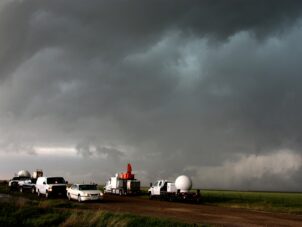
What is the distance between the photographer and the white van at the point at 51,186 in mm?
43031

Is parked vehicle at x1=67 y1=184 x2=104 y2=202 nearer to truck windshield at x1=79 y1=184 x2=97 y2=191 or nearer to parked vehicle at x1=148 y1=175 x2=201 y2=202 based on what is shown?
truck windshield at x1=79 y1=184 x2=97 y2=191

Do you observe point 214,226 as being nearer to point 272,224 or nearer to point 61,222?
point 272,224

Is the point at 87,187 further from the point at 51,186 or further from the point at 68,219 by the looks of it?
the point at 68,219

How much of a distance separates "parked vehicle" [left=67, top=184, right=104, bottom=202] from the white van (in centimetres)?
315

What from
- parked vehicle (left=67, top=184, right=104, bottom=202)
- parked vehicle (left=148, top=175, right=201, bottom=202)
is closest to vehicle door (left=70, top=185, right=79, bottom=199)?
parked vehicle (left=67, top=184, right=104, bottom=202)

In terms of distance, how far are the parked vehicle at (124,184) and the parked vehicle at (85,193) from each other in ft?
50.5

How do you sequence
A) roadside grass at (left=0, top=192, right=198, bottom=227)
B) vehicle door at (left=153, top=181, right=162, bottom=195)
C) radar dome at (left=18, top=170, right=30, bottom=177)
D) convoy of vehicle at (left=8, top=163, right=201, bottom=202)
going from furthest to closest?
radar dome at (left=18, top=170, right=30, bottom=177) → vehicle door at (left=153, top=181, right=162, bottom=195) → convoy of vehicle at (left=8, top=163, right=201, bottom=202) → roadside grass at (left=0, top=192, right=198, bottom=227)

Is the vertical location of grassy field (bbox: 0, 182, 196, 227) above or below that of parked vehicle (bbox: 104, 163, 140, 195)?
below

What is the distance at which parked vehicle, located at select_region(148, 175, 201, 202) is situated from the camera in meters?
43.4

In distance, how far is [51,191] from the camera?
42.9 meters

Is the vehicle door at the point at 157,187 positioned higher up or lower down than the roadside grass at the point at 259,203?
higher up

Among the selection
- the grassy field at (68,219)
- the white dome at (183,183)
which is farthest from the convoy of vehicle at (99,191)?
the grassy field at (68,219)

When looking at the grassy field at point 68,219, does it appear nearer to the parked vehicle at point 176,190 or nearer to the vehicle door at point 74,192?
the vehicle door at point 74,192

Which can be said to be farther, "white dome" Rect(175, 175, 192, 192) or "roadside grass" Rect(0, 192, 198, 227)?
"white dome" Rect(175, 175, 192, 192)
